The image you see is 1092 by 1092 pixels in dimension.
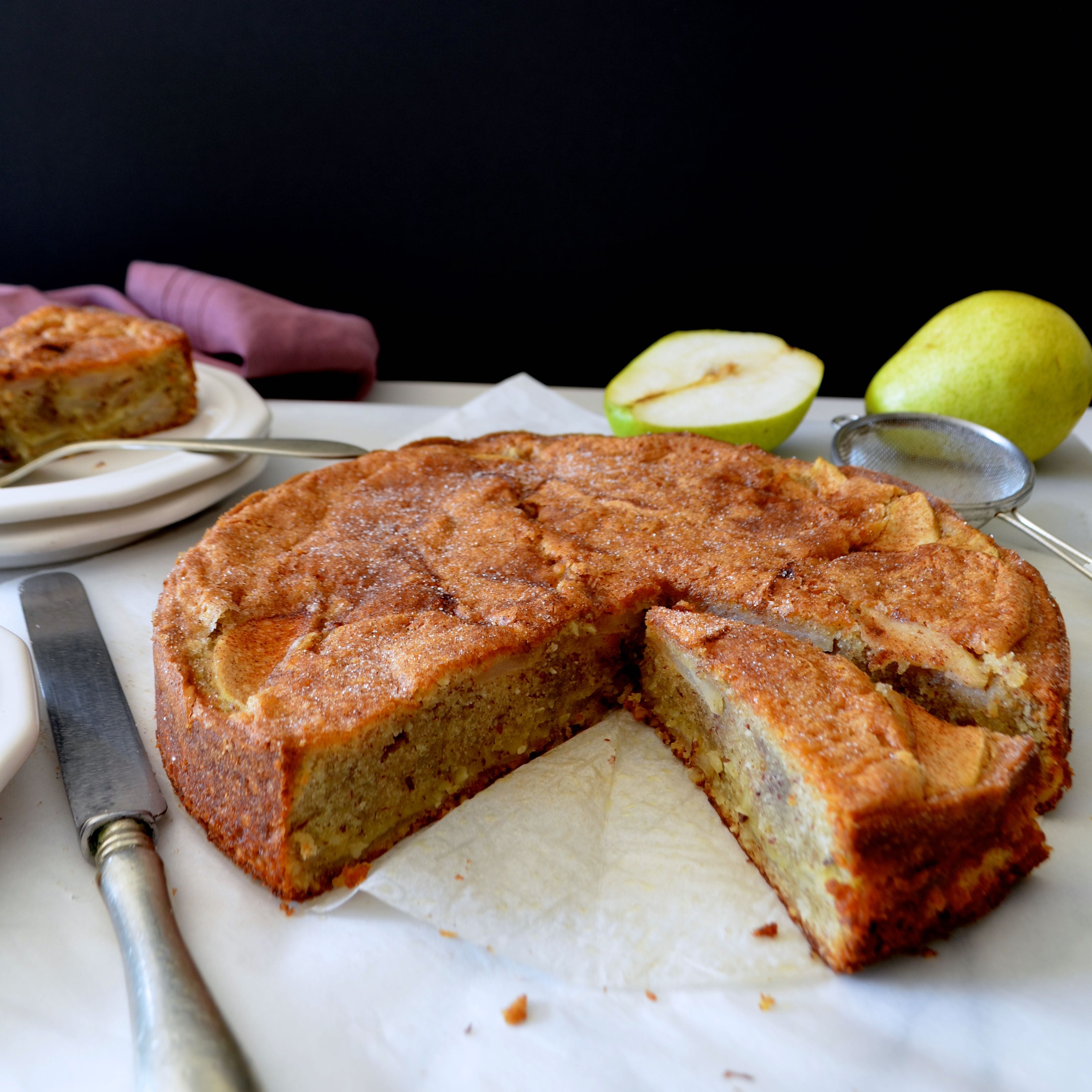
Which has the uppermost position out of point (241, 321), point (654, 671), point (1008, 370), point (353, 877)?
point (1008, 370)

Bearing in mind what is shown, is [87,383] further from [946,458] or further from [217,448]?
[946,458]

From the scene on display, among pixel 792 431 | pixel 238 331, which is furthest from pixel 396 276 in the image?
pixel 792 431

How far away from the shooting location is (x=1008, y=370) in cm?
279

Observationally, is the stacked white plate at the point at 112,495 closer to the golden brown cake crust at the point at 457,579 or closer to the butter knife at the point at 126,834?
the butter knife at the point at 126,834

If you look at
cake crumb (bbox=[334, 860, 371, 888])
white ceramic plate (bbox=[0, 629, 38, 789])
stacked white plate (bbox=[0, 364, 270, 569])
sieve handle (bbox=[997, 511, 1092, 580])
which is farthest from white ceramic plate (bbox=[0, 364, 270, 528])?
sieve handle (bbox=[997, 511, 1092, 580])

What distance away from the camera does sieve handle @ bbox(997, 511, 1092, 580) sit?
7.25ft

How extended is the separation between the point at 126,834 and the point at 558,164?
9.38 ft

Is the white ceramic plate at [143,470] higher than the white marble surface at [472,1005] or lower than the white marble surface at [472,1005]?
higher

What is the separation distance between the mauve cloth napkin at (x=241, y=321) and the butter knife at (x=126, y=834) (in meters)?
1.31

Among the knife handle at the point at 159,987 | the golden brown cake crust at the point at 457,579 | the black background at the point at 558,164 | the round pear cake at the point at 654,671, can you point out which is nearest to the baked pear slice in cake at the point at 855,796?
the round pear cake at the point at 654,671

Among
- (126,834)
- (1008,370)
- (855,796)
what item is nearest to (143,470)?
(126,834)

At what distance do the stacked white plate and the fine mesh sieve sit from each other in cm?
176

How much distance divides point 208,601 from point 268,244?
2409 millimetres

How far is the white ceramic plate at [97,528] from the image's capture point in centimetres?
221
